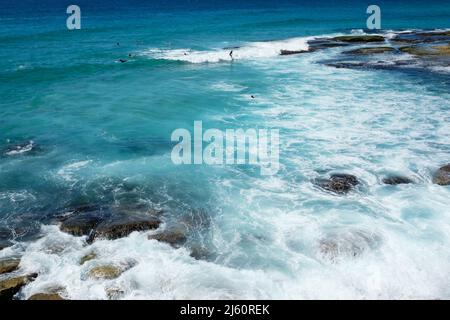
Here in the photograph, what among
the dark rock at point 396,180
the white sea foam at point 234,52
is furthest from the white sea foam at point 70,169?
the white sea foam at point 234,52

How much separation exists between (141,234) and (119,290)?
328 cm

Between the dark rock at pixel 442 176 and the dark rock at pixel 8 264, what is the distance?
60.8 feet

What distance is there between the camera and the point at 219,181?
22.1 meters

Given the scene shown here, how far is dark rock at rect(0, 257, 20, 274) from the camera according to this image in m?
14.6

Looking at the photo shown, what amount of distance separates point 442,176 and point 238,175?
10.0 meters

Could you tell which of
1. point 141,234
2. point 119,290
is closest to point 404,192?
point 141,234

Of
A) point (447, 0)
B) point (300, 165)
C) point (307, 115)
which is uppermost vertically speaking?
point (447, 0)

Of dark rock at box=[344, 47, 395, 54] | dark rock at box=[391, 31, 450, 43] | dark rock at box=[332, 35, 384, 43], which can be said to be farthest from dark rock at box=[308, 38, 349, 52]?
dark rock at box=[391, 31, 450, 43]

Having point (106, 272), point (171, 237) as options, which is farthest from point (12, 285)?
point (171, 237)

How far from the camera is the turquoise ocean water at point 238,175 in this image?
48.2 feet

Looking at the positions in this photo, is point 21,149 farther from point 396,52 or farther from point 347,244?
point 396,52

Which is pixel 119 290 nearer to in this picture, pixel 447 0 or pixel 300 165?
pixel 300 165

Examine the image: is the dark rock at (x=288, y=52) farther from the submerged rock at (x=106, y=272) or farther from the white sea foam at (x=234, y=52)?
the submerged rock at (x=106, y=272)

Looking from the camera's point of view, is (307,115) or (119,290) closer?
(119,290)
